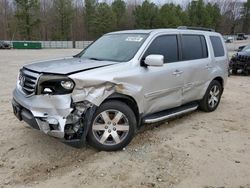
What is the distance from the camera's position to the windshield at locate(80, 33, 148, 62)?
497 cm

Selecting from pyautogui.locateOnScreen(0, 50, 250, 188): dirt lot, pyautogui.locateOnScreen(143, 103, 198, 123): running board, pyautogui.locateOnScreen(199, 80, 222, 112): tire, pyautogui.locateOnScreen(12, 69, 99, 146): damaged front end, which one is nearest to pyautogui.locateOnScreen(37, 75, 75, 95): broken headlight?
pyautogui.locateOnScreen(12, 69, 99, 146): damaged front end

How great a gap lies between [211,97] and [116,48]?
2.72 metres

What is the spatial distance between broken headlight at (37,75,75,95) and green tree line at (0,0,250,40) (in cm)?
5832

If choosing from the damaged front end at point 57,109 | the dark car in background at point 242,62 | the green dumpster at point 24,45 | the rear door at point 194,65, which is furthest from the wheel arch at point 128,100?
the green dumpster at point 24,45

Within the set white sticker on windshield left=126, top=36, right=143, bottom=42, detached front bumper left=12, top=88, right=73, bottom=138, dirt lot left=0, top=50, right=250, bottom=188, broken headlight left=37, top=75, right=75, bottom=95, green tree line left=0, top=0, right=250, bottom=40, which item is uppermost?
green tree line left=0, top=0, right=250, bottom=40

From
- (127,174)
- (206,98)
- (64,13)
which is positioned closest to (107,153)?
(127,174)

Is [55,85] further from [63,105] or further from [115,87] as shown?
[115,87]

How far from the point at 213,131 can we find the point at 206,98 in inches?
47.3

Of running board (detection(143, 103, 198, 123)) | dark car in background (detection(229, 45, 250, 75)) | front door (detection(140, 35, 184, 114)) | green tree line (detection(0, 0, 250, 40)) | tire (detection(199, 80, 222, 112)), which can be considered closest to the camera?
front door (detection(140, 35, 184, 114))

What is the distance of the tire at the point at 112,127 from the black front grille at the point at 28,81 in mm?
942

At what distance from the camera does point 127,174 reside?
3895mm

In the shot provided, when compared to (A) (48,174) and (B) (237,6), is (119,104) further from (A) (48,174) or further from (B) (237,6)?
(B) (237,6)

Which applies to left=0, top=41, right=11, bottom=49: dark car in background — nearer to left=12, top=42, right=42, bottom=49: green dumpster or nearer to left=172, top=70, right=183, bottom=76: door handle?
left=12, top=42, right=42, bottom=49: green dumpster

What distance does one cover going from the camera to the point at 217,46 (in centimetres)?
684
